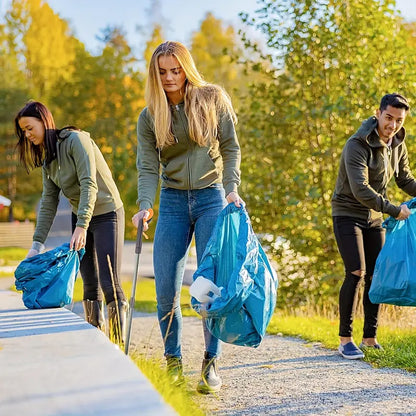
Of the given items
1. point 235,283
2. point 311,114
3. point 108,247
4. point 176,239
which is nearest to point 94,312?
point 108,247

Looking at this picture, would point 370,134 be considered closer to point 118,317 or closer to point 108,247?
point 108,247

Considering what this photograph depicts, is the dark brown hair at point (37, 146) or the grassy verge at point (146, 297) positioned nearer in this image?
the dark brown hair at point (37, 146)

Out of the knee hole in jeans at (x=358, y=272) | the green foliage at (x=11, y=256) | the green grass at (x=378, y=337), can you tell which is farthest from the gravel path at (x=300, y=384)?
the green foliage at (x=11, y=256)

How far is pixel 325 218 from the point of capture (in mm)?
8281

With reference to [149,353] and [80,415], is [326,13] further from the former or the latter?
[80,415]

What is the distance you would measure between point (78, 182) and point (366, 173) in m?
1.91

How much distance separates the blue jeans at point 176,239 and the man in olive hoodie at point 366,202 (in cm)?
120

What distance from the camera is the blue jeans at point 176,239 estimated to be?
3.89 m

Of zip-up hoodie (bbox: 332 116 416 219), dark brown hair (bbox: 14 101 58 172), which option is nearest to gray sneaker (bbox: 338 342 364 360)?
zip-up hoodie (bbox: 332 116 416 219)

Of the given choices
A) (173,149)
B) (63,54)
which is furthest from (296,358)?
(63,54)

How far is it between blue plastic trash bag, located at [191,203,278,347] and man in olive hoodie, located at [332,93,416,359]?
1.27 meters

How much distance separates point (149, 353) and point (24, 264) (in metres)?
1.19

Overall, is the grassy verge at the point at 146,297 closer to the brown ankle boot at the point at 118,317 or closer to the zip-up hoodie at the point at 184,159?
the brown ankle boot at the point at 118,317

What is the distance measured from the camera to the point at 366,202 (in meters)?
4.67
